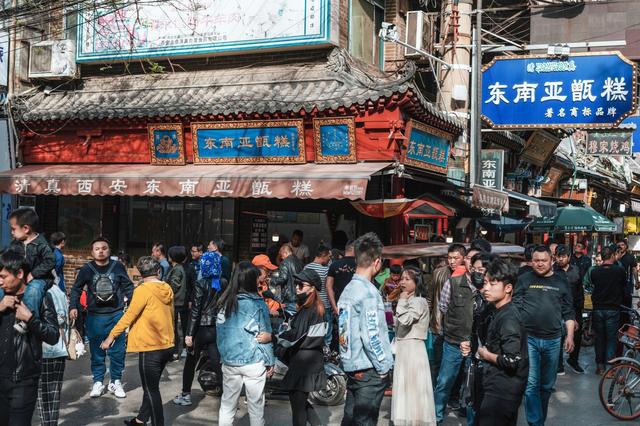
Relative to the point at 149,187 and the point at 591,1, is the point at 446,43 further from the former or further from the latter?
the point at 149,187

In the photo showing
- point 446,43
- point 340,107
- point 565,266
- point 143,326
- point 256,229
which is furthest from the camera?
point 446,43

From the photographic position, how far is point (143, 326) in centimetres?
732

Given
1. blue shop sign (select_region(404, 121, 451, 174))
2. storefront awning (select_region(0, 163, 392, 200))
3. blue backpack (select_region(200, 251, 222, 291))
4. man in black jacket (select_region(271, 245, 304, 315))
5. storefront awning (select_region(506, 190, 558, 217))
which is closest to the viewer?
blue backpack (select_region(200, 251, 222, 291))

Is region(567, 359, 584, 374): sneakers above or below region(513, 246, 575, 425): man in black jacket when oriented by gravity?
below

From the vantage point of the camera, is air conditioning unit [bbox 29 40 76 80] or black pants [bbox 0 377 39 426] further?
air conditioning unit [bbox 29 40 76 80]

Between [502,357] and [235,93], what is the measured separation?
35.1 ft

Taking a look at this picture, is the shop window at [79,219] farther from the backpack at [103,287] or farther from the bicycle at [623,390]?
the bicycle at [623,390]

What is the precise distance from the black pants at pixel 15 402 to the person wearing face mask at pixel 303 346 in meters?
2.34

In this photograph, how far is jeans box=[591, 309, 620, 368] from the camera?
11812mm

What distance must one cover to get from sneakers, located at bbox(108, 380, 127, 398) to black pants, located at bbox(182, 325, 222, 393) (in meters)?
0.81

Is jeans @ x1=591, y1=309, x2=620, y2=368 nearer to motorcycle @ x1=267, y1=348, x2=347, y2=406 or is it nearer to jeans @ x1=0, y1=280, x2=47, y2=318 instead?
motorcycle @ x1=267, y1=348, x2=347, y2=406

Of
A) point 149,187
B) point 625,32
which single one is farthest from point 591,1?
point 149,187

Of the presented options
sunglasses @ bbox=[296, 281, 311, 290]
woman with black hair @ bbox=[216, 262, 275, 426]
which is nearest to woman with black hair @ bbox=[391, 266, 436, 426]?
sunglasses @ bbox=[296, 281, 311, 290]

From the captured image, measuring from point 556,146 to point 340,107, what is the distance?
14.2m
